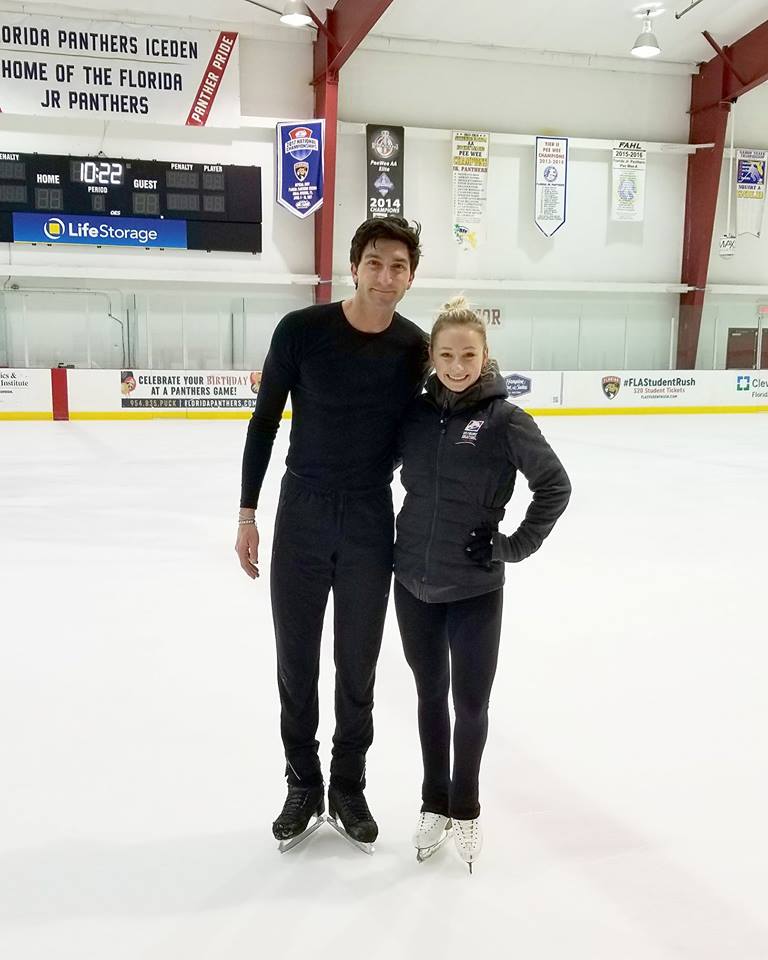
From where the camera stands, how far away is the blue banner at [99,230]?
14086mm

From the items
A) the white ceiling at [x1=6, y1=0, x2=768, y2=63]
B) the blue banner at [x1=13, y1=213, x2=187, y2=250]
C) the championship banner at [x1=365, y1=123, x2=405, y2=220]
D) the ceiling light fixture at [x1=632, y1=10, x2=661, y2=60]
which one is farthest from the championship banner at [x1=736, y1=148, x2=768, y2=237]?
the blue banner at [x1=13, y1=213, x2=187, y2=250]

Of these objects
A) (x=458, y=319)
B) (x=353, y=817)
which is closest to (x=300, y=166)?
(x=458, y=319)

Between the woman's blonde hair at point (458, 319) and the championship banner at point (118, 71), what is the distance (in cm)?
1415

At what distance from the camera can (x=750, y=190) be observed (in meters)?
17.4

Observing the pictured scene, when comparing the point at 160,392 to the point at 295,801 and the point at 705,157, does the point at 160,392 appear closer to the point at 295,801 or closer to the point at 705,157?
the point at 705,157

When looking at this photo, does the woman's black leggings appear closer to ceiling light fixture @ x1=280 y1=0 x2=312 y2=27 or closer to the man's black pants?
the man's black pants

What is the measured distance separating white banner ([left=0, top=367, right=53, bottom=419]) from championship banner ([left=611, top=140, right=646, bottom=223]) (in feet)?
36.1

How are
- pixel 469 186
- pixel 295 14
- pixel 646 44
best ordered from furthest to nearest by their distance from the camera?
pixel 469 186 < pixel 646 44 < pixel 295 14

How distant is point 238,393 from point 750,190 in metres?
11.1

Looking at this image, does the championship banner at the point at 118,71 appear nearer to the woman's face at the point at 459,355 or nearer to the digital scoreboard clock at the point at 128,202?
the digital scoreboard clock at the point at 128,202

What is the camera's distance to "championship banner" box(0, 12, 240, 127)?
13820 millimetres

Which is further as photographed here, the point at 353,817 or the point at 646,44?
the point at 646,44

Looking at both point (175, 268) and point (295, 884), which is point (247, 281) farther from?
point (295, 884)

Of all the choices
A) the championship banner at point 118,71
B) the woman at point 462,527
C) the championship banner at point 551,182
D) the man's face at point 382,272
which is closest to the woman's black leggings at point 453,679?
the woman at point 462,527
